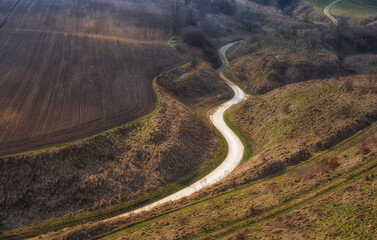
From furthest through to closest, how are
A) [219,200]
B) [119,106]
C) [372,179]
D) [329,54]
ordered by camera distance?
[329,54] < [119,106] < [219,200] < [372,179]

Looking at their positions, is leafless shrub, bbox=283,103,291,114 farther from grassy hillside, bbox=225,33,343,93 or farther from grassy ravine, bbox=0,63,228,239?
grassy hillside, bbox=225,33,343,93

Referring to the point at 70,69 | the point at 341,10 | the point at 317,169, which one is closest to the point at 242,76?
the point at 70,69

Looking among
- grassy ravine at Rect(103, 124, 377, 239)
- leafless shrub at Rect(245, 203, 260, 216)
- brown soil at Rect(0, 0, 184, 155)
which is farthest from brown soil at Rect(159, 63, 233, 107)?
leafless shrub at Rect(245, 203, 260, 216)

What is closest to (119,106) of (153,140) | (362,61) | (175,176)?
(153,140)

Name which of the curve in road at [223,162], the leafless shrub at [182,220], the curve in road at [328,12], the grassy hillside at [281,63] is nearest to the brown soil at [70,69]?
the curve in road at [223,162]

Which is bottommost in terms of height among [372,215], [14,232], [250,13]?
[14,232]

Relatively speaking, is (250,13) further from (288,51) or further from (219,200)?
(219,200)

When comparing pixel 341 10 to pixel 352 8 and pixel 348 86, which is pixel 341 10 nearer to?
pixel 352 8
